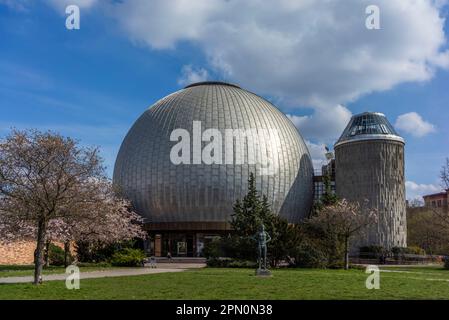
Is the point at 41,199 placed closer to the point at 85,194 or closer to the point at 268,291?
the point at 85,194

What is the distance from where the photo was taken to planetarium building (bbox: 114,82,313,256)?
2275 inches

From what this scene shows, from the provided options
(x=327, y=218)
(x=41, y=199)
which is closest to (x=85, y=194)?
(x=41, y=199)

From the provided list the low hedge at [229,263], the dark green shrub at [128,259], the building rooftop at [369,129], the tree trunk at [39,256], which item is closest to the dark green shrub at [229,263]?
the low hedge at [229,263]

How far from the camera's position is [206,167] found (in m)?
57.6

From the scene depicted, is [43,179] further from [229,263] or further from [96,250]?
[96,250]

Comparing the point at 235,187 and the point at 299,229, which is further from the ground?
the point at 235,187

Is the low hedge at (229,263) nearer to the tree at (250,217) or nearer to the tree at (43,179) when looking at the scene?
the tree at (250,217)

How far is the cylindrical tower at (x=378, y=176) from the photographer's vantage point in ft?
190

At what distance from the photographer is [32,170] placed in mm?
22500

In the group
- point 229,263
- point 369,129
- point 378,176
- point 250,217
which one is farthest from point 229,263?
point 369,129

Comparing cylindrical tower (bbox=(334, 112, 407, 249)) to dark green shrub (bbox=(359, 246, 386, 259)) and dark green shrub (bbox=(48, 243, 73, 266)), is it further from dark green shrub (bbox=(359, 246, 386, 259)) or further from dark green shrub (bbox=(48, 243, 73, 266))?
dark green shrub (bbox=(48, 243, 73, 266))

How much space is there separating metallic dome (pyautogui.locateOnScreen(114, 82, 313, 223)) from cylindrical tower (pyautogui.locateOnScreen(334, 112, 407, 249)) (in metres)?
6.62

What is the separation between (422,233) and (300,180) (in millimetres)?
24139

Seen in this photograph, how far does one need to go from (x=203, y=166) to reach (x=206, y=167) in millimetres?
372
